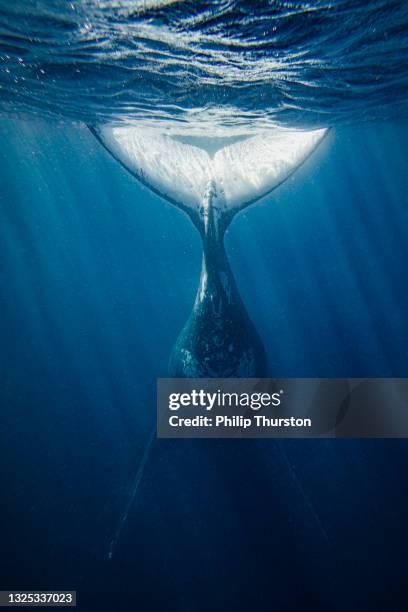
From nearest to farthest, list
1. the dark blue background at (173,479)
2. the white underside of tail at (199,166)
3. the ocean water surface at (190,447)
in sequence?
the ocean water surface at (190,447) < the dark blue background at (173,479) < the white underside of tail at (199,166)

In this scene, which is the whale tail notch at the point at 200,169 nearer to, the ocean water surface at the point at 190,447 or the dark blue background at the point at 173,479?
the ocean water surface at the point at 190,447

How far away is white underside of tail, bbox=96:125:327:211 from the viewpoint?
5.41m

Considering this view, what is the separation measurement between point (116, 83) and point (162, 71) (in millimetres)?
854

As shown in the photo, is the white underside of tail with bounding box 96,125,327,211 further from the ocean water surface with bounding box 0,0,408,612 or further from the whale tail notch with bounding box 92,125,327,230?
the ocean water surface with bounding box 0,0,408,612

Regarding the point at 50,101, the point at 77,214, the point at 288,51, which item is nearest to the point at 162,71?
the point at 288,51

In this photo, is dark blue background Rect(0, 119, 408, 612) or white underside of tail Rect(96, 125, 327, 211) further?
white underside of tail Rect(96, 125, 327, 211)

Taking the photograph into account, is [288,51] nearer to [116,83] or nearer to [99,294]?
[116,83]

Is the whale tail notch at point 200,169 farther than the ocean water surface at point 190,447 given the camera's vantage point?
Yes

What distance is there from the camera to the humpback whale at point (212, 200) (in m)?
4.93

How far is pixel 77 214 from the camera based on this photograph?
200 ft

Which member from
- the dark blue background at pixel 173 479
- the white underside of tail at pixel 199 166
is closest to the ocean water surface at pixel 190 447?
the dark blue background at pixel 173 479

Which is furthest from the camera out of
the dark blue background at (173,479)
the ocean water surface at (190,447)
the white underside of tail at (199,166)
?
the white underside of tail at (199,166)

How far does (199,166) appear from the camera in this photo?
19.3ft

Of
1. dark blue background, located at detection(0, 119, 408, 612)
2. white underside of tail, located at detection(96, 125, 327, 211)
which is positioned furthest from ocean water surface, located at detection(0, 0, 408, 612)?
white underside of tail, located at detection(96, 125, 327, 211)
